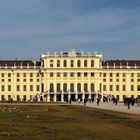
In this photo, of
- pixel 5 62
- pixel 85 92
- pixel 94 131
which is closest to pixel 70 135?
pixel 94 131

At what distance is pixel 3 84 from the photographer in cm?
13838

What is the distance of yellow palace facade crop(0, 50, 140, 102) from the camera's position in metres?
136

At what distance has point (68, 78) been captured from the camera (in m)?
137

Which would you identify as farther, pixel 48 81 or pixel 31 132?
pixel 48 81

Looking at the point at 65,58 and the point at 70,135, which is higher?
the point at 65,58

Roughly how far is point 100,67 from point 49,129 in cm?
11384

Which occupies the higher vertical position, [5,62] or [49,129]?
[5,62]

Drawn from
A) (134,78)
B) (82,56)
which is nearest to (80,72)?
(82,56)

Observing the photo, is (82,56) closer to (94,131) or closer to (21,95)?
(21,95)

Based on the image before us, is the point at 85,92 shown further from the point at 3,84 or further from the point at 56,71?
the point at 3,84

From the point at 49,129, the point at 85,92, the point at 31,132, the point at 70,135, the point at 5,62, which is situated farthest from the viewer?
the point at 5,62

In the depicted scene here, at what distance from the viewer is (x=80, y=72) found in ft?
449

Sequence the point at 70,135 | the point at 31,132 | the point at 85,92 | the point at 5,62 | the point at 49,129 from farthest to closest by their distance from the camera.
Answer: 1. the point at 5,62
2. the point at 85,92
3. the point at 49,129
4. the point at 31,132
5. the point at 70,135

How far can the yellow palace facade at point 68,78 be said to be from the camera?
136 meters
